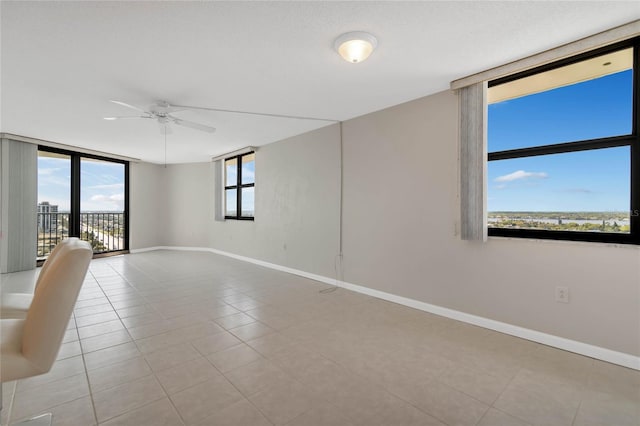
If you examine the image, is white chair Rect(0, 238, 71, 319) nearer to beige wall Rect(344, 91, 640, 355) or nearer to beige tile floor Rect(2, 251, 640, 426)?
beige tile floor Rect(2, 251, 640, 426)

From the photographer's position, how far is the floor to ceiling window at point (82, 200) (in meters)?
5.67

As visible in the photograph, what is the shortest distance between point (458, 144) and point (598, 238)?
1.36 meters

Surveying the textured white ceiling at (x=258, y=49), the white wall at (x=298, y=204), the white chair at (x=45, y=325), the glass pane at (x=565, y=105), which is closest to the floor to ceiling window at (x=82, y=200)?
the textured white ceiling at (x=258, y=49)

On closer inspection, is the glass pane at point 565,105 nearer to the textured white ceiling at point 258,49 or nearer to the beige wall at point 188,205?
the textured white ceiling at point 258,49

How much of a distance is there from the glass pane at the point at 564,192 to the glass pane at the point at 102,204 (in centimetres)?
772

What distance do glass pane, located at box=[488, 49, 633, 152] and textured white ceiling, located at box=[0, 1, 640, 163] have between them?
1.18 feet

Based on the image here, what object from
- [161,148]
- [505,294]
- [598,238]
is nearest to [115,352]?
[505,294]

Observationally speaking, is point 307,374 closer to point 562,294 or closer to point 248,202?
point 562,294

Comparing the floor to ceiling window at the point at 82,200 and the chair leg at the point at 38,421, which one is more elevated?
the floor to ceiling window at the point at 82,200

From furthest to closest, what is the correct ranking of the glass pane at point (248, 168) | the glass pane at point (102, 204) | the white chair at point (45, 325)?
the glass pane at point (102, 204)
the glass pane at point (248, 168)
the white chair at point (45, 325)

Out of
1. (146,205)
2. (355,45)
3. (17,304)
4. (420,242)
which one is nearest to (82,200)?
(146,205)

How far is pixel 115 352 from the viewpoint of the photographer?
7.27ft

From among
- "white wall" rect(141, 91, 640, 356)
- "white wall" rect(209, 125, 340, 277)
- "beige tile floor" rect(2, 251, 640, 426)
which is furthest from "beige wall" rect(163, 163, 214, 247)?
"beige tile floor" rect(2, 251, 640, 426)

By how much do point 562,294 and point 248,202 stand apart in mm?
5439
